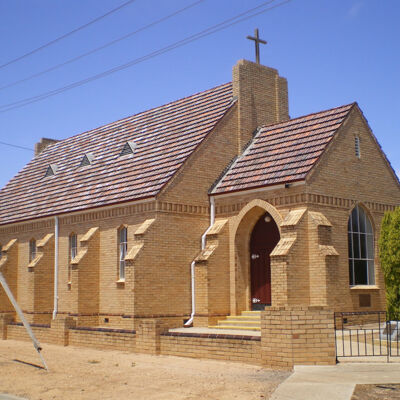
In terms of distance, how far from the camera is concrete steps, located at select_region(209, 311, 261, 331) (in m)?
17.8

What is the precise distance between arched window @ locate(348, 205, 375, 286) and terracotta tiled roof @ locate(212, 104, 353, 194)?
2589 millimetres

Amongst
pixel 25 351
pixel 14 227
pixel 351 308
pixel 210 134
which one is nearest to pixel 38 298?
pixel 14 227

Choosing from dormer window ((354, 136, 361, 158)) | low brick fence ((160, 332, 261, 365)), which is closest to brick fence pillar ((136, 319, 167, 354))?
low brick fence ((160, 332, 261, 365))

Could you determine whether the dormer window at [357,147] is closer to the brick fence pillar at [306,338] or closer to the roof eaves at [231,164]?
the roof eaves at [231,164]

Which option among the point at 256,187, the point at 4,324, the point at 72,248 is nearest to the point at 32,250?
the point at 72,248

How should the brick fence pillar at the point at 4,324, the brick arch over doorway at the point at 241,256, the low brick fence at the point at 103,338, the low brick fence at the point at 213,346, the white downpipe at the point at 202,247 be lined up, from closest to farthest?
the low brick fence at the point at 213,346
the low brick fence at the point at 103,338
the brick arch over doorway at the point at 241,256
the white downpipe at the point at 202,247
the brick fence pillar at the point at 4,324

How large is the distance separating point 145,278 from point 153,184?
3.37m

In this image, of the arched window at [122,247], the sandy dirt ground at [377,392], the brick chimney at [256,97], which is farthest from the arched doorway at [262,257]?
the sandy dirt ground at [377,392]

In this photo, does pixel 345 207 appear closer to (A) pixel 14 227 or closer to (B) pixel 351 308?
(B) pixel 351 308

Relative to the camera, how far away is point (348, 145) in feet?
62.6

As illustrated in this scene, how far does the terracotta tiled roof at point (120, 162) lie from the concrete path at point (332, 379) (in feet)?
31.2

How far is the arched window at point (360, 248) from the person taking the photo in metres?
18.7

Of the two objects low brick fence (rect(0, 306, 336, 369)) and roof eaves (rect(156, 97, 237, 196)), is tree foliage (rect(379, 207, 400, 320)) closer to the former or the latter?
low brick fence (rect(0, 306, 336, 369))

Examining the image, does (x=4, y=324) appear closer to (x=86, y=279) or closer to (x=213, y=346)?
(x=86, y=279)
